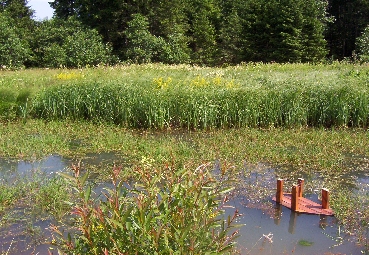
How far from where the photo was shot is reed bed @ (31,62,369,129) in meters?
10.5

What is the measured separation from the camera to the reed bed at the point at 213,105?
34.3ft

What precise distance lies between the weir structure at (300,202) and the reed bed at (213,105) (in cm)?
445

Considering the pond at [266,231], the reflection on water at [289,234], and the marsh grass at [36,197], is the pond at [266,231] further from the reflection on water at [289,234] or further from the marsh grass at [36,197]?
the marsh grass at [36,197]

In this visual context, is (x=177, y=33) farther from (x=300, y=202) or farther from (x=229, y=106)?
(x=300, y=202)

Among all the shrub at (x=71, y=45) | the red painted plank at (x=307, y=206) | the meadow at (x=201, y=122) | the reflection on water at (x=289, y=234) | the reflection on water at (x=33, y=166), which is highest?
the shrub at (x=71, y=45)

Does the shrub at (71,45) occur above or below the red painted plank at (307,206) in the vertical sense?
above

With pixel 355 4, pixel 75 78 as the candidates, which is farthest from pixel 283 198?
pixel 355 4

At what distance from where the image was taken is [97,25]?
28.3 meters

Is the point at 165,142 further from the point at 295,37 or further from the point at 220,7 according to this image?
the point at 220,7

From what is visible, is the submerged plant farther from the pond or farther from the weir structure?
the weir structure

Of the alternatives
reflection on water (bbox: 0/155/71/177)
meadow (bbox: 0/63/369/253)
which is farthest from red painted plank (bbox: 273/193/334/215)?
reflection on water (bbox: 0/155/71/177)

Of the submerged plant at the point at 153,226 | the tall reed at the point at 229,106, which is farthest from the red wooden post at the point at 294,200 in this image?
the tall reed at the point at 229,106

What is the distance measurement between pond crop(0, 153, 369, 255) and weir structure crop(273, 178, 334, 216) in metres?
0.07

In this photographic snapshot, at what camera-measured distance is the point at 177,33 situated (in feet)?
92.6
